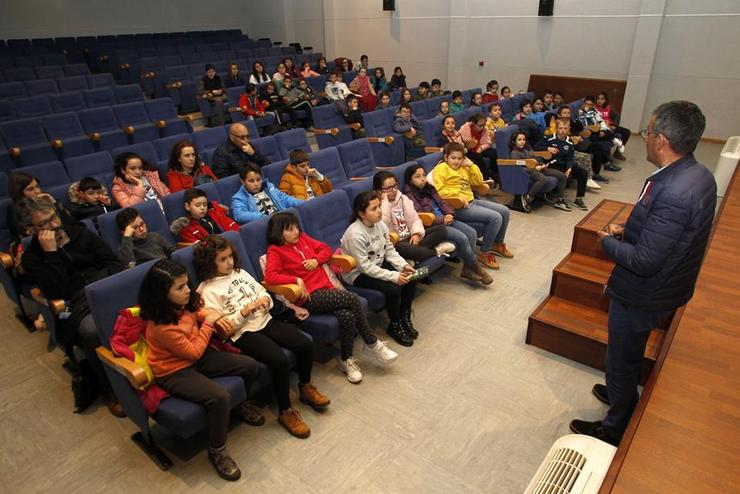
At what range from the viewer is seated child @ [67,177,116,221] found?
10.5 ft

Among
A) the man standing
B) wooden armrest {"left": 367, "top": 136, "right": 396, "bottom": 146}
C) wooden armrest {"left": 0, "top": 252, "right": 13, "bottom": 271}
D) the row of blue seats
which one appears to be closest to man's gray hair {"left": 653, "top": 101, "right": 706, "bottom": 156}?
the man standing

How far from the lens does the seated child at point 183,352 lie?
78.0 inches

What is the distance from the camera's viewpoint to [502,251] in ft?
13.4

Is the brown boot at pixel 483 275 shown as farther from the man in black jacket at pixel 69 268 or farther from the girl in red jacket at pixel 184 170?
the man in black jacket at pixel 69 268

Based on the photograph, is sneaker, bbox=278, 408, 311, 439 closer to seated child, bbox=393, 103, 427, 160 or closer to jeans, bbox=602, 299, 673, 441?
jeans, bbox=602, 299, 673, 441

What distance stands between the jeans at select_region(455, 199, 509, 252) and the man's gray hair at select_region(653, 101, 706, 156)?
2.06 m

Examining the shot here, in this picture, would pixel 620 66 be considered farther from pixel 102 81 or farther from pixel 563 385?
pixel 102 81

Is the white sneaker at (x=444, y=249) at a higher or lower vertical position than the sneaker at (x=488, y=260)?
higher

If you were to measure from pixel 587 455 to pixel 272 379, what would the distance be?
1.38m

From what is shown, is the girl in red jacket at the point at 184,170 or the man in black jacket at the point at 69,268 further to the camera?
the girl in red jacket at the point at 184,170

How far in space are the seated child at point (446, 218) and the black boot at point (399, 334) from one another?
0.84 metres

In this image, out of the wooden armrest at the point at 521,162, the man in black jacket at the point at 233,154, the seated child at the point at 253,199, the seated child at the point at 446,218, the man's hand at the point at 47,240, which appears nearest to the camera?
the man's hand at the point at 47,240

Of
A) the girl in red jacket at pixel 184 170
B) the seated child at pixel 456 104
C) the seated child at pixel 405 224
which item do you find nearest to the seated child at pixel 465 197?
the seated child at pixel 405 224

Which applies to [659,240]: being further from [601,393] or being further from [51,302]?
[51,302]
